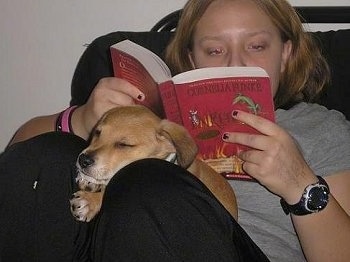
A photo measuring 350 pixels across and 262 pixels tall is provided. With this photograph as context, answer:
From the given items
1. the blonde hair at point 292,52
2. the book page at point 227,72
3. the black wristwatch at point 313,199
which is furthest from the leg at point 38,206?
the blonde hair at point 292,52

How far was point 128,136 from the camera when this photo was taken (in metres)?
1.26

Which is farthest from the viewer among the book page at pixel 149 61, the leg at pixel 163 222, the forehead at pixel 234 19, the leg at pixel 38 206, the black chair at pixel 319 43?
the black chair at pixel 319 43

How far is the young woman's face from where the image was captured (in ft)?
4.59

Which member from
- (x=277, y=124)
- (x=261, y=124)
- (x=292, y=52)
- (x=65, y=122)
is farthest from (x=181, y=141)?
(x=292, y=52)

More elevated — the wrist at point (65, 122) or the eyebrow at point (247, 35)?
the eyebrow at point (247, 35)

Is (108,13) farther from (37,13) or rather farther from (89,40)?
(37,13)

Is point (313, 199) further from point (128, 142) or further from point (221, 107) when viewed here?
point (128, 142)

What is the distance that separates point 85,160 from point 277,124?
0.51m

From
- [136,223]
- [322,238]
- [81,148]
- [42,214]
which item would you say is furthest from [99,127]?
[322,238]

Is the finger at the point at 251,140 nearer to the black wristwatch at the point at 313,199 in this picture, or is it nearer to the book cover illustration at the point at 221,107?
the book cover illustration at the point at 221,107

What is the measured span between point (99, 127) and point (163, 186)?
351 mm

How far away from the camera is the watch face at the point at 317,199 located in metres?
1.17

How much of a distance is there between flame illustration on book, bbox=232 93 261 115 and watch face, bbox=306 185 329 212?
0.21 meters

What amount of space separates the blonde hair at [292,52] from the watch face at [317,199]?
0.40 meters
